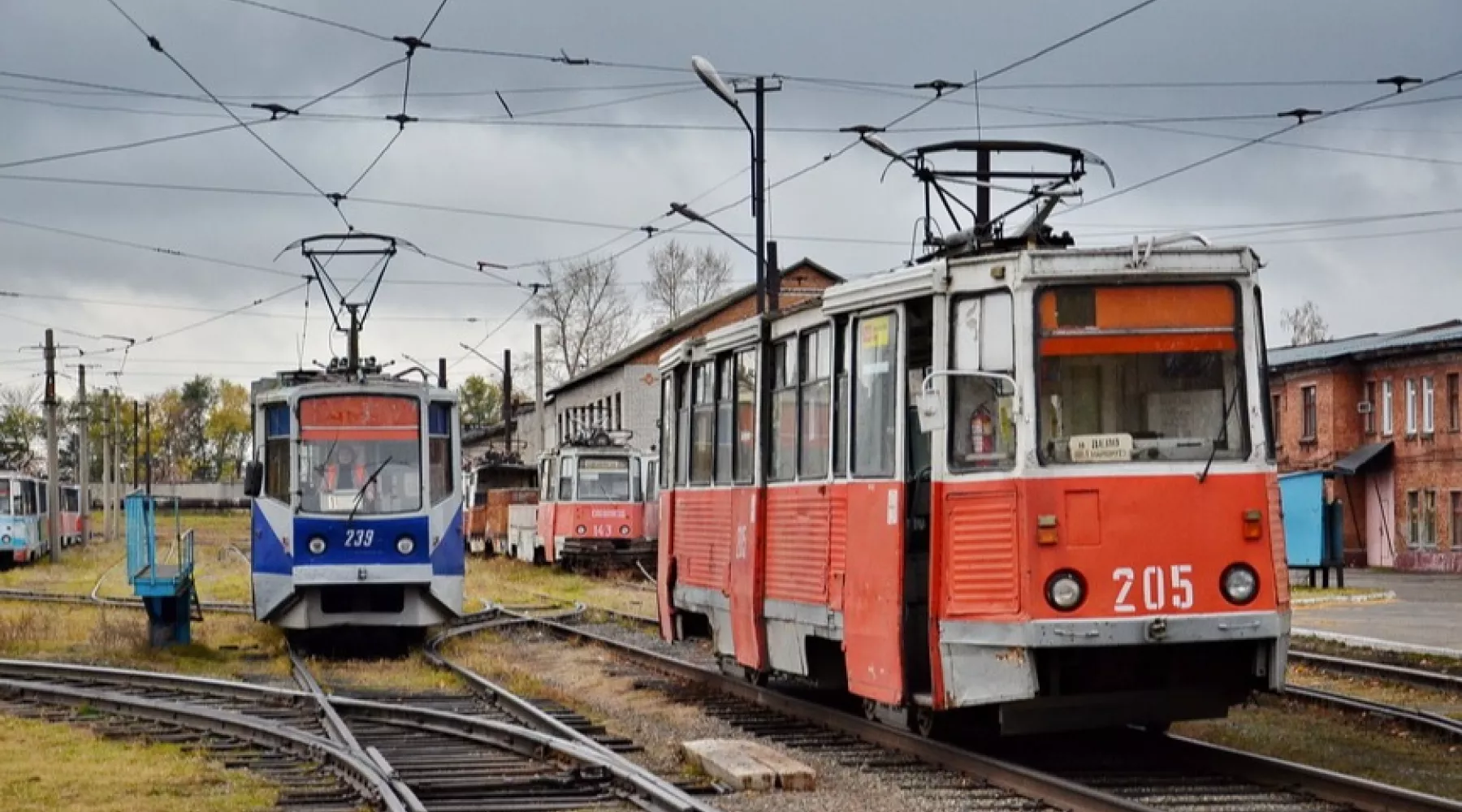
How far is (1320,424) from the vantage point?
55312mm

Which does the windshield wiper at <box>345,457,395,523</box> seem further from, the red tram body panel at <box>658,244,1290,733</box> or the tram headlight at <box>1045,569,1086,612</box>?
the tram headlight at <box>1045,569,1086,612</box>

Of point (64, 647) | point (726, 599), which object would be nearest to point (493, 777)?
point (726, 599)

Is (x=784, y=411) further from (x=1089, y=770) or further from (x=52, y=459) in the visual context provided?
(x=52, y=459)

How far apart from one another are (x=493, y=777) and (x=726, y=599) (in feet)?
13.3

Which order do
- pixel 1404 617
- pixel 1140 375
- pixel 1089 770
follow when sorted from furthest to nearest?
pixel 1404 617, pixel 1089 770, pixel 1140 375

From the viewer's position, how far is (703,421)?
16.8 metres

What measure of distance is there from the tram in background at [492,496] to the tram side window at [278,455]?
103 feet

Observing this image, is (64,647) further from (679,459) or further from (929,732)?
(929,732)

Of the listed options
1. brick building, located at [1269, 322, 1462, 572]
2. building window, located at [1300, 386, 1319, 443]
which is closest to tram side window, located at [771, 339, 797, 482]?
brick building, located at [1269, 322, 1462, 572]

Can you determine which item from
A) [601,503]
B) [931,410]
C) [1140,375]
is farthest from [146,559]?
[601,503]

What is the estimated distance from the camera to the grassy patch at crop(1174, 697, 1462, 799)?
11.7m

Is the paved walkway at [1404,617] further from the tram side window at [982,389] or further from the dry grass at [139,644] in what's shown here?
the dry grass at [139,644]

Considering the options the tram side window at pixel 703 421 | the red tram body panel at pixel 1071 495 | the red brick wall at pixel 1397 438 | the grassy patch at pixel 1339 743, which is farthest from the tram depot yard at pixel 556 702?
the red brick wall at pixel 1397 438

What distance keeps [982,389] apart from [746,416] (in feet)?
13.1
